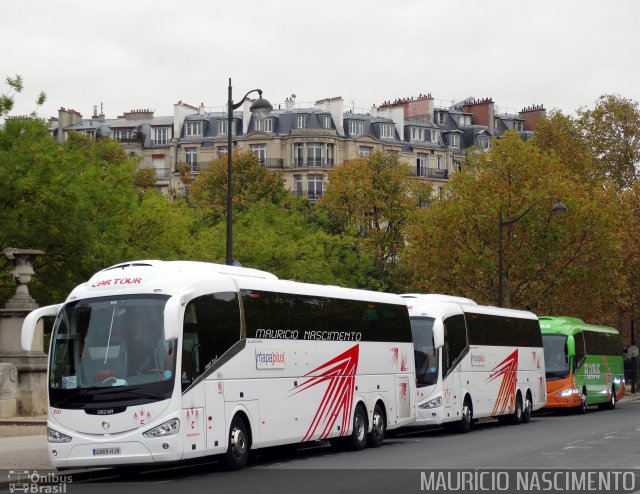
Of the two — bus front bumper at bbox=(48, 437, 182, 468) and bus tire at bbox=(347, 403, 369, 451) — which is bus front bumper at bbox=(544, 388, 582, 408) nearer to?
bus tire at bbox=(347, 403, 369, 451)

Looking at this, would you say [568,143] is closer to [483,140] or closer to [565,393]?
[565,393]

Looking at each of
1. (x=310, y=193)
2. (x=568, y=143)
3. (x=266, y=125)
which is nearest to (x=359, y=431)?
(x=568, y=143)

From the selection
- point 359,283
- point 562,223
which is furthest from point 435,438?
point 359,283

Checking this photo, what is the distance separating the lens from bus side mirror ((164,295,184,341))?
1908 cm

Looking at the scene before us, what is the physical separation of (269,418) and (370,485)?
508cm

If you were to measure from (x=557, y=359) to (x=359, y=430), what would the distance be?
20.4 metres

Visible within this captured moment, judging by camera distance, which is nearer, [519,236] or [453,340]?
[453,340]

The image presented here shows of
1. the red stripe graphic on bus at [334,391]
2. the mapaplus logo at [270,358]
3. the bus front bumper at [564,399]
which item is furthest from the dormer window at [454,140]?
the mapaplus logo at [270,358]

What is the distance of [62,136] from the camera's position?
422 feet

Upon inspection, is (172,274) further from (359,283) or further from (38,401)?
(359,283)

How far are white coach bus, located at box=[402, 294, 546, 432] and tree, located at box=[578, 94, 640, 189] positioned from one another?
4325 cm

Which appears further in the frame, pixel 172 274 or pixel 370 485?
pixel 172 274

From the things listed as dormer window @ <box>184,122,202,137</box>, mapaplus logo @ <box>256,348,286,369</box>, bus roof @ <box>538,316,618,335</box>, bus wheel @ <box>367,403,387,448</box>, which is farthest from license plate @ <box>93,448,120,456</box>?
dormer window @ <box>184,122,202,137</box>

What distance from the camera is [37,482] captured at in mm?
19078
